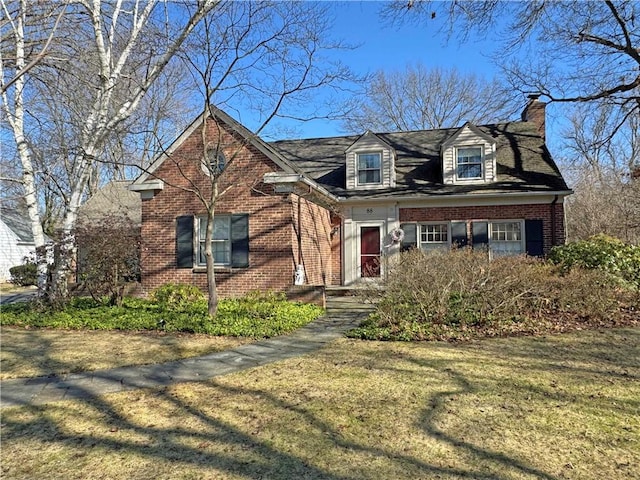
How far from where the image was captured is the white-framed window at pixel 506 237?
14.6 m

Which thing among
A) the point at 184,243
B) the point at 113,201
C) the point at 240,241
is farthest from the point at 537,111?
the point at 113,201

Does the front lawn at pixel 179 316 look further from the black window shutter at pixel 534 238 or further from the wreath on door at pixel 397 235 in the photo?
the black window shutter at pixel 534 238

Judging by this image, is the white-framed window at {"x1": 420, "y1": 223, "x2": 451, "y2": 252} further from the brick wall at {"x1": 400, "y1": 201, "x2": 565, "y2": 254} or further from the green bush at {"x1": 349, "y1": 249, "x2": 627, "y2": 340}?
the green bush at {"x1": 349, "y1": 249, "x2": 627, "y2": 340}

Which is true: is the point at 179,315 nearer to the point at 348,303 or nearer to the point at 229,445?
the point at 348,303

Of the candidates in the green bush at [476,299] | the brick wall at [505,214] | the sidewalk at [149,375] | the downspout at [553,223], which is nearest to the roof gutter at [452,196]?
the downspout at [553,223]

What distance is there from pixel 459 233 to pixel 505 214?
5.34 feet

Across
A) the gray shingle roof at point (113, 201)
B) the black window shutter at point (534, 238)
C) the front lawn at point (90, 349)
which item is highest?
the gray shingle roof at point (113, 201)

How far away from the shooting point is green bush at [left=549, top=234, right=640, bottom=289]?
992 cm

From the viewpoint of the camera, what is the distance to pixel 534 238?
14367 mm

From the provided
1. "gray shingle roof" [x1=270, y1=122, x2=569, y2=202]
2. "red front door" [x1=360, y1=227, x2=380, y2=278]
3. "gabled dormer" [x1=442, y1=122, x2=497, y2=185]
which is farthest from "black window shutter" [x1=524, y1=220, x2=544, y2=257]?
"red front door" [x1=360, y1=227, x2=380, y2=278]

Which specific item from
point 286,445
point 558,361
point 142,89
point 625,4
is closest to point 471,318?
point 558,361

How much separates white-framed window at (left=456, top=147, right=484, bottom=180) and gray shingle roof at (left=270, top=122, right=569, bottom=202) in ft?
1.86

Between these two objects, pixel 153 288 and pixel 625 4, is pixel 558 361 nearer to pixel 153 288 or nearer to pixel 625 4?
pixel 153 288

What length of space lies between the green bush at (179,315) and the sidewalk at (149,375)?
41.5 inches
